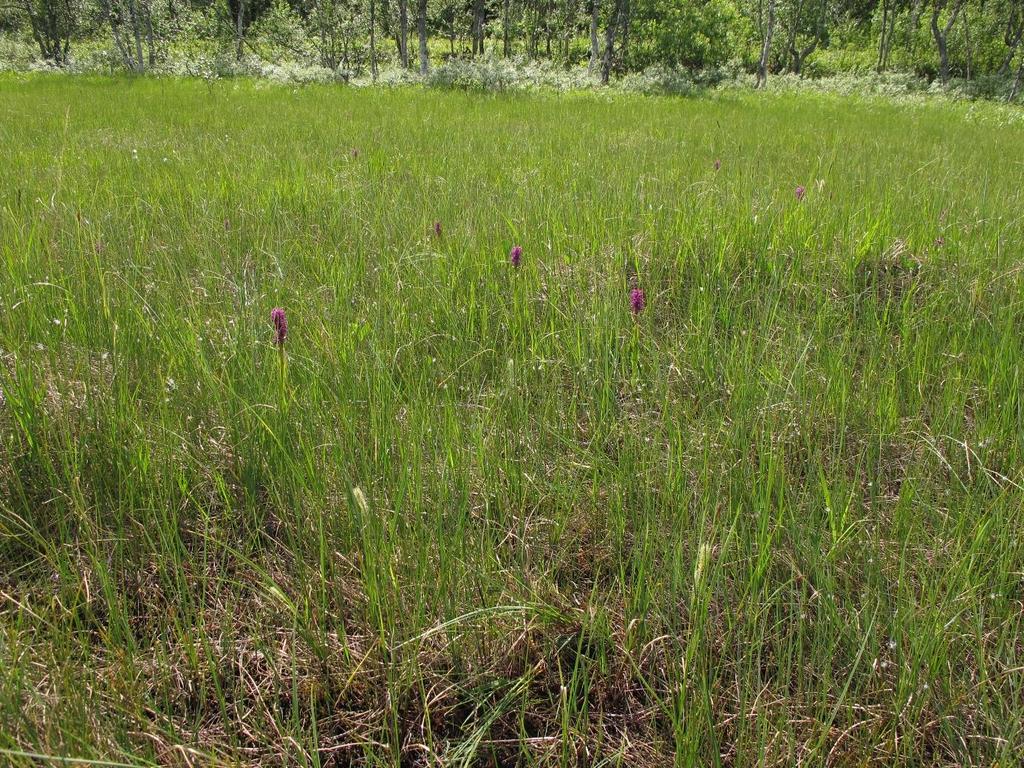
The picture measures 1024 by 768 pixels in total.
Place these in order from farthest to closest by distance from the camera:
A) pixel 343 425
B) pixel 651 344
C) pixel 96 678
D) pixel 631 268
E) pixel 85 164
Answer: pixel 85 164
pixel 631 268
pixel 651 344
pixel 343 425
pixel 96 678

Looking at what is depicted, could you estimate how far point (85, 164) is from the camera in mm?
5031

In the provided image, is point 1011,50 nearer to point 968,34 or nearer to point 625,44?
point 968,34

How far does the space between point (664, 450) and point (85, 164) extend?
5491mm

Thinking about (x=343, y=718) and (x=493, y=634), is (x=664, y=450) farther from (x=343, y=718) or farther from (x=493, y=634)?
(x=343, y=718)

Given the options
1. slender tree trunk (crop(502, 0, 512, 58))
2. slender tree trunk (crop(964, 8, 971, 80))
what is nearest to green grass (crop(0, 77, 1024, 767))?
slender tree trunk (crop(964, 8, 971, 80))

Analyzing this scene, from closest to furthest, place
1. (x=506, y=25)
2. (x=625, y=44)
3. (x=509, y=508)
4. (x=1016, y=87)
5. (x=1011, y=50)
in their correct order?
1. (x=509, y=508)
2. (x=1016, y=87)
3. (x=625, y=44)
4. (x=1011, y=50)
5. (x=506, y=25)

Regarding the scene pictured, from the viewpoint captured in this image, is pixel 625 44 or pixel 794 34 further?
pixel 794 34

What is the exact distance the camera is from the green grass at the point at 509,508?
103 cm

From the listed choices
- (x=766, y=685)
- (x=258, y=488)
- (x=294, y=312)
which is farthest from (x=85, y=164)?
(x=766, y=685)

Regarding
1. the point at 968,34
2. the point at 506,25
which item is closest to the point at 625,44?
the point at 506,25

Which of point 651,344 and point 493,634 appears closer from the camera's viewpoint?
point 493,634

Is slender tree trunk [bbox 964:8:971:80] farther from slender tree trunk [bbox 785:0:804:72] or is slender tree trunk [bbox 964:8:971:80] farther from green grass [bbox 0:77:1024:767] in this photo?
green grass [bbox 0:77:1024:767]

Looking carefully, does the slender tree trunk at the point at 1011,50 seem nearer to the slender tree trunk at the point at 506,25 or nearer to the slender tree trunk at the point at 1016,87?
the slender tree trunk at the point at 1016,87

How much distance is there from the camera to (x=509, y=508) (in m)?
1.49
